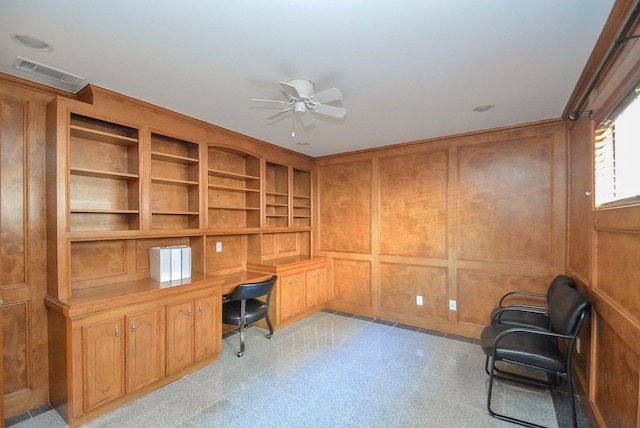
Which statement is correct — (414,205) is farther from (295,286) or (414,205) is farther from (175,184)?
(175,184)

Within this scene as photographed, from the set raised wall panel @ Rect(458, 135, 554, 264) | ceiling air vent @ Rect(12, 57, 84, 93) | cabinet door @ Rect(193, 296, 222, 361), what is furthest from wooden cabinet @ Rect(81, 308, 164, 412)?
raised wall panel @ Rect(458, 135, 554, 264)

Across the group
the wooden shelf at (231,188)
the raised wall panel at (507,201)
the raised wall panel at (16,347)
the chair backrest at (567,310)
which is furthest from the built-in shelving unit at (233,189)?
the chair backrest at (567,310)

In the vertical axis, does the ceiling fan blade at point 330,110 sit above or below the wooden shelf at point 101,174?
above

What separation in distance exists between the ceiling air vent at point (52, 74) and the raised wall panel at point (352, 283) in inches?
144

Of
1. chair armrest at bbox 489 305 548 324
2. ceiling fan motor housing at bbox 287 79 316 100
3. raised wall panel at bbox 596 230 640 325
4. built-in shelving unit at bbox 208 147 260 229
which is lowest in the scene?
chair armrest at bbox 489 305 548 324

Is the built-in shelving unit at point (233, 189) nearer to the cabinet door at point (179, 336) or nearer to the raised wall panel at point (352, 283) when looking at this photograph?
the cabinet door at point (179, 336)

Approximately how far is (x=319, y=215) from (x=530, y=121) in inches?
118

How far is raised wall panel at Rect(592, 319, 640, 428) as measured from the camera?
1.45 metres

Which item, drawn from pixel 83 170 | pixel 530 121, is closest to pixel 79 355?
pixel 83 170

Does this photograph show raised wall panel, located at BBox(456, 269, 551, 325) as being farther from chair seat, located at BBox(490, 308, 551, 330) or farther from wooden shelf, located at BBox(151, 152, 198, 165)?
wooden shelf, located at BBox(151, 152, 198, 165)

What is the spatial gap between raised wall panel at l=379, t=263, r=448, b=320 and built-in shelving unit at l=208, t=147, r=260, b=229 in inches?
79.0

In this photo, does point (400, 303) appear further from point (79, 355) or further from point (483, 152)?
point (79, 355)

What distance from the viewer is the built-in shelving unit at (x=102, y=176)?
2.50 metres

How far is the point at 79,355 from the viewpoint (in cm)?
205
